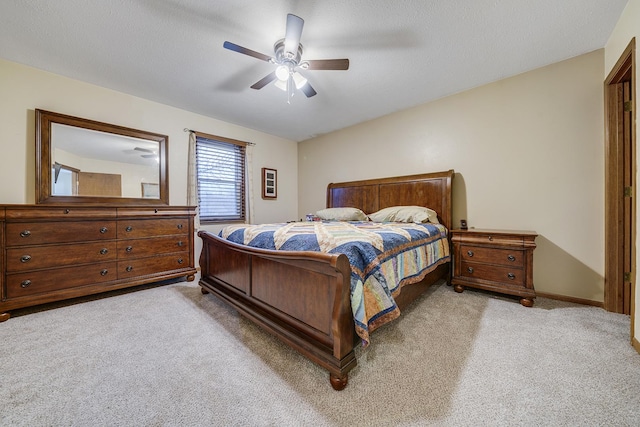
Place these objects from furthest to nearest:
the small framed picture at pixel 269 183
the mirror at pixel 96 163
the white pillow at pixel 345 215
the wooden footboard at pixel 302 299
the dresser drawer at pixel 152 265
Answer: the small framed picture at pixel 269 183, the white pillow at pixel 345 215, the dresser drawer at pixel 152 265, the mirror at pixel 96 163, the wooden footboard at pixel 302 299

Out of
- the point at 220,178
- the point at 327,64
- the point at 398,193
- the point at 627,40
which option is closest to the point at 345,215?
the point at 398,193

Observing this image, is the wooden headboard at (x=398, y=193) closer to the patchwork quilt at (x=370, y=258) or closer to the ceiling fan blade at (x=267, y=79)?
the patchwork quilt at (x=370, y=258)

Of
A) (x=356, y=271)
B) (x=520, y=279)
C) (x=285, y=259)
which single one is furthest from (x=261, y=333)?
(x=520, y=279)

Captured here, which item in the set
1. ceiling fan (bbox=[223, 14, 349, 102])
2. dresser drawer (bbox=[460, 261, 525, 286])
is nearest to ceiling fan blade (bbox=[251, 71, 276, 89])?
ceiling fan (bbox=[223, 14, 349, 102])

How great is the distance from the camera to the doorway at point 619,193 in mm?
2105

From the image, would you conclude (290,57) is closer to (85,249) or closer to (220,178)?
(220,178)

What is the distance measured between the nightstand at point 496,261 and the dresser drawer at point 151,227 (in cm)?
351

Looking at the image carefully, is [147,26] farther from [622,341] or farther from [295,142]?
[622,341]

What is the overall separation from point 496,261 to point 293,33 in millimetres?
2912

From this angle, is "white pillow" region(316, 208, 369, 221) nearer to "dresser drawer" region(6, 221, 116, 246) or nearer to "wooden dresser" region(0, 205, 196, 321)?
"wooden dresser" region(0, 205, 196, 321)

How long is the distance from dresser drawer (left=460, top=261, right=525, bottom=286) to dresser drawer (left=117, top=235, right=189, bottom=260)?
3583mm

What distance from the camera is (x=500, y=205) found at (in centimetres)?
286

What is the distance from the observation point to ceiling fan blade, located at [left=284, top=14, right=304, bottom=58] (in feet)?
5.56

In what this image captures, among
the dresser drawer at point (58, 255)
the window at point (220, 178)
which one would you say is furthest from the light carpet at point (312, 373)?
the window at point (220, 178)
